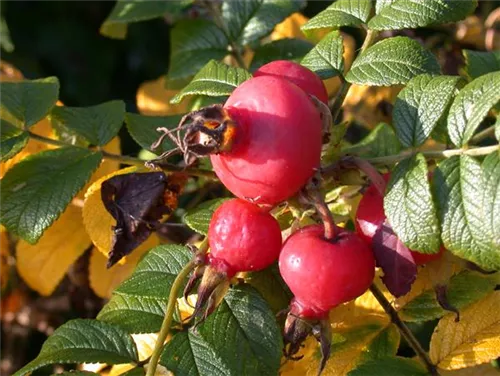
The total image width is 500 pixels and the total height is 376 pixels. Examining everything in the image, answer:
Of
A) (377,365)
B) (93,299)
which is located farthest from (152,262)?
(93,299)

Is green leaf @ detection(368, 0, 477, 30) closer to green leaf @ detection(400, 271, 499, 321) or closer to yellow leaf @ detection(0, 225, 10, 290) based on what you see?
green leaf @ detection(400, 271, 499, 321)

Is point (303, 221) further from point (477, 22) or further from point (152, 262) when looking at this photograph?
point (477, 22)

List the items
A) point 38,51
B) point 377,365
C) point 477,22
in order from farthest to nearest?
point 38,51, point 477,22, point 377,365

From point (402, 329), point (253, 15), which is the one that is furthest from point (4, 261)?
point (402, 329)

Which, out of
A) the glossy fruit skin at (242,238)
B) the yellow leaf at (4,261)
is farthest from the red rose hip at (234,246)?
the yellow leaf at (4,261)

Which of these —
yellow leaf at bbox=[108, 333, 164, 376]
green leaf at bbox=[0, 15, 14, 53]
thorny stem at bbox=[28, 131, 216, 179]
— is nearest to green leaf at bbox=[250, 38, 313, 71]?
thorny stem at bbox=[28, 131, 216, 179]
